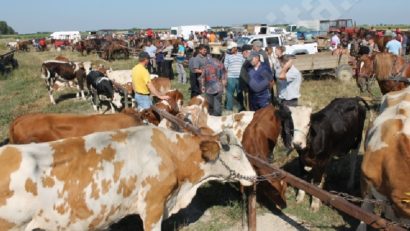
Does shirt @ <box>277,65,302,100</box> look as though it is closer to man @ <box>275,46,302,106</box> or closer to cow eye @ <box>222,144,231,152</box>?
man @ <box>275,46,302,106</box>

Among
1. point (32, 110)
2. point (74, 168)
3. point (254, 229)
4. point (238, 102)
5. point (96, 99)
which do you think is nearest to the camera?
point (74, 168)

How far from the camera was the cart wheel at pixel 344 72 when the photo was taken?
49.3ft

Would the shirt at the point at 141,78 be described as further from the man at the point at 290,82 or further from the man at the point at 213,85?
the man at the point at 290,82

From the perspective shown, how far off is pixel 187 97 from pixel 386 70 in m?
6.25

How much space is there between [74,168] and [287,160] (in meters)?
4.68

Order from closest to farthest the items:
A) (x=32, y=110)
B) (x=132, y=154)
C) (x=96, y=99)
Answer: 1. (x=132, y=154)
2. (x=96, y=99)
3. (x=32, y=110)

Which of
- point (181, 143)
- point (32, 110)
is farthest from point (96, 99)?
point (181, 143)

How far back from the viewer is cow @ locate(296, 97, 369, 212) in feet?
18.6

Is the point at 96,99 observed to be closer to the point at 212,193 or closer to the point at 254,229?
the point at 212,193

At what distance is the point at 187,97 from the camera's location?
44.9 ft

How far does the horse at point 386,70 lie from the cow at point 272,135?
4304 millimetres

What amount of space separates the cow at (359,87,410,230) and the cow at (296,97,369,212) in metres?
1.01

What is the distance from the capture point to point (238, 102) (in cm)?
1057

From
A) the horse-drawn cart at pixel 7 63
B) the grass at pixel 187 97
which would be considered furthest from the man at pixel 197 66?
the horse-drawn cart at pixel 7 63
